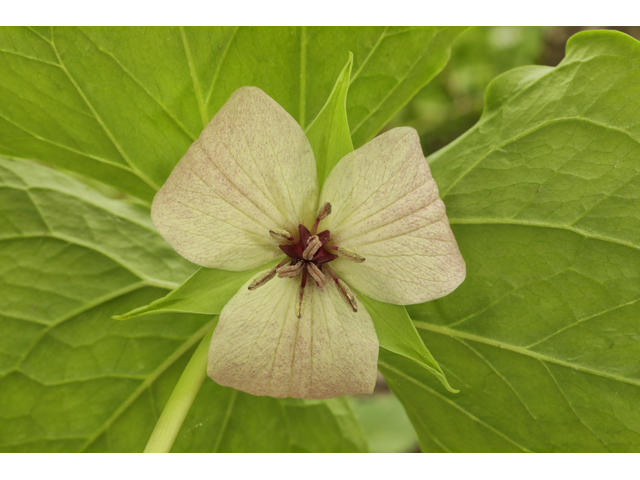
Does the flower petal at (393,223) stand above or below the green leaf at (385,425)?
above

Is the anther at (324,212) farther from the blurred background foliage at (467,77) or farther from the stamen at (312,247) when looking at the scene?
the blurred background foliage at (467,77)

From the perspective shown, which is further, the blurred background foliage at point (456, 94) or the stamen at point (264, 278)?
the blurred background foliage at point (456, 94)

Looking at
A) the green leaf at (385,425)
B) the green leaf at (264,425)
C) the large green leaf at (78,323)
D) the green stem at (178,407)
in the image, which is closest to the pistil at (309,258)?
the green stem at (178,407)

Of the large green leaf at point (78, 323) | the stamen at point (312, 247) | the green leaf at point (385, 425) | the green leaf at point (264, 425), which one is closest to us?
the stamen at point (312, 247)

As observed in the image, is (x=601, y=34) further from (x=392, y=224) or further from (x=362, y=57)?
(x=392, y=224)

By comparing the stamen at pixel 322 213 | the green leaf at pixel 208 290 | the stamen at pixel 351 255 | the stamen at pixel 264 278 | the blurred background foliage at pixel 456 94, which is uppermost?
the blurred background foliage at pixel 456 94

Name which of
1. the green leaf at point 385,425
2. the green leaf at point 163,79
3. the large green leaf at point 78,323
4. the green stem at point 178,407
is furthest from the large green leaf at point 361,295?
the green leaf at point 385,425

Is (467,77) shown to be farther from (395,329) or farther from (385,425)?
(395,329)

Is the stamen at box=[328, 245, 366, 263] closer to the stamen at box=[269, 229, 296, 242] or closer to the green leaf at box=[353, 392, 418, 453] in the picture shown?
the stamen at box=[269, 229, 296, 242]

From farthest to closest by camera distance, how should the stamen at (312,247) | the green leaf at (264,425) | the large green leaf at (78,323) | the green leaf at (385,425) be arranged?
the green leaf at (385,425), the green leaf at (264,425), the large green leaf at (78,323), the stamen at (312,247)
